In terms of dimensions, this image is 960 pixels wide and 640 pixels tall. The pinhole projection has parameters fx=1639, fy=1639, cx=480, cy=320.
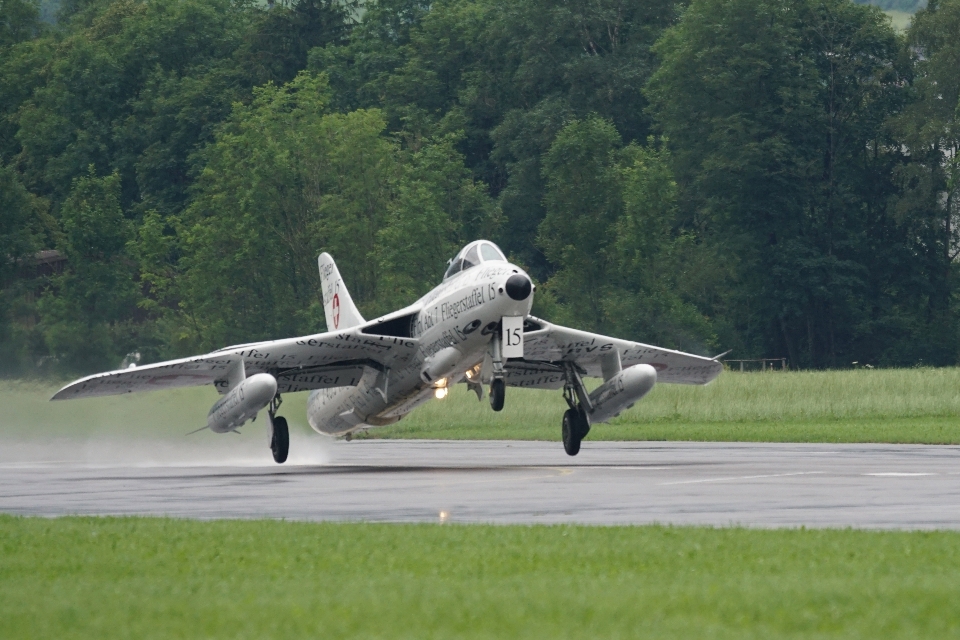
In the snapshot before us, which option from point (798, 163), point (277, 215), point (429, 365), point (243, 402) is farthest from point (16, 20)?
point (429, 365)

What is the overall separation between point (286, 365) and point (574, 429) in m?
5.08

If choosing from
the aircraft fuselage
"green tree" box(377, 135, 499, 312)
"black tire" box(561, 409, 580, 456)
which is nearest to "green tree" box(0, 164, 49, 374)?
"green tree" box(377, 135, 499, 312)

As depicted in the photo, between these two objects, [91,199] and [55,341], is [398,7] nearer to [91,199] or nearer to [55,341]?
[91,199]

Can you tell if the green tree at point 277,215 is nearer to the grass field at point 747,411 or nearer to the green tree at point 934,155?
the green tree at point 934,155

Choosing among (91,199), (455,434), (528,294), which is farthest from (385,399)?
(91,199)

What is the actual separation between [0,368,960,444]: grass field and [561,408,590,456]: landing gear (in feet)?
21.8

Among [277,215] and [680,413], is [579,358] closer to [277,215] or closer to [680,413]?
[680,413]

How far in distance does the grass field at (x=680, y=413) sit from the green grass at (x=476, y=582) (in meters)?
19.6

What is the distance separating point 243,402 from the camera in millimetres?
26219

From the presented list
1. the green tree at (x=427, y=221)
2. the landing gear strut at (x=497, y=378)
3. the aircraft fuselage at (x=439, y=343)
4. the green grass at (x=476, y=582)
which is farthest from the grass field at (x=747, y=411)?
the green tree at (x=427, y=221)

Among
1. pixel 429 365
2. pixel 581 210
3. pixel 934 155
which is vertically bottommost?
pixel 429 365

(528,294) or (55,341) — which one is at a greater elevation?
(528,294)

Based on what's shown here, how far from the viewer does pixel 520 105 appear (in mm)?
96500

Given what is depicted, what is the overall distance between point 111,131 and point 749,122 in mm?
43131
